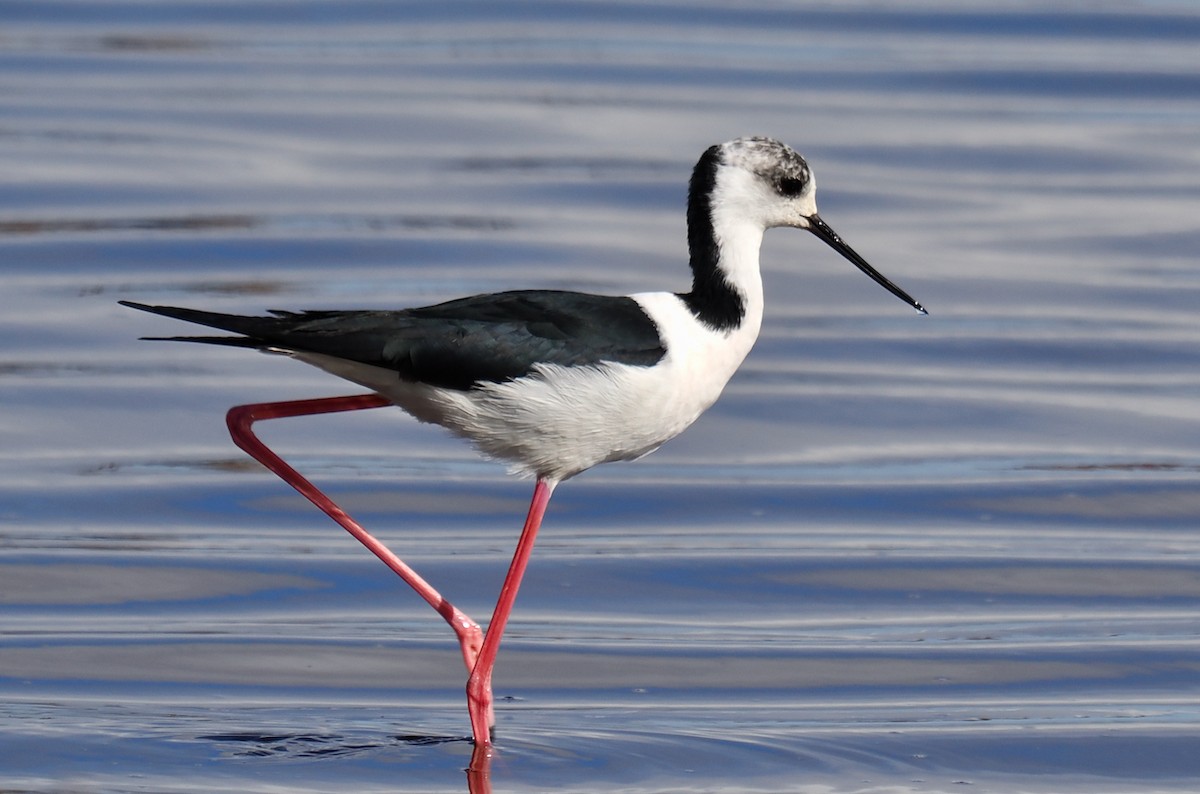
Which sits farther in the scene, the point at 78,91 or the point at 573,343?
the point at 78,91

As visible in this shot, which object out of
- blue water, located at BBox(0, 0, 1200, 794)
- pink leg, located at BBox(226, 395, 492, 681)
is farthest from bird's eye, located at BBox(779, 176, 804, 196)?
blue water, located at BBox(0, 0, 1200, 794)

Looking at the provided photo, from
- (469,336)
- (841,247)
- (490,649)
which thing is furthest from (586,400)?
(841,247)

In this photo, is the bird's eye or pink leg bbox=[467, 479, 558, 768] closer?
pink leg bbox=[467, 479, 558, 768]

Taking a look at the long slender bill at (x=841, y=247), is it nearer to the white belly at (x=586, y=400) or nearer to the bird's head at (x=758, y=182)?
the bird's head at (x=758, y=182)

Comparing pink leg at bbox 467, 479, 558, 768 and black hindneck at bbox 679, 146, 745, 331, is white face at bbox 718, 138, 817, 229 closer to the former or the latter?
black hindneck at bbox 679, 146, 745, 331

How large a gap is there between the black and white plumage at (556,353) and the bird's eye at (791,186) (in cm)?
17

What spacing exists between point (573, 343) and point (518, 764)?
3.72ft

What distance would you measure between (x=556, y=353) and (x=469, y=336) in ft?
0.77

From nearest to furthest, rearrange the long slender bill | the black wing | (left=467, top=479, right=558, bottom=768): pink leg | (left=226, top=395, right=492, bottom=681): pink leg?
the black wing → (left=467, top=479, right=558, bottom=768): pink leg → (left=226, top=395, right=492, bottom=681): pink leg → the long slender bill

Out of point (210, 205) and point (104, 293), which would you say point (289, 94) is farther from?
point (104, 293)

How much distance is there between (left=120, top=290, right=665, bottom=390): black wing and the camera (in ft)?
19.8

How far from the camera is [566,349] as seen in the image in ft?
20.1

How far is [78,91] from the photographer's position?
15.1 metres

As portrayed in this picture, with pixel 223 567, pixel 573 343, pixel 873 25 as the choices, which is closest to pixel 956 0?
pixel 873 25
